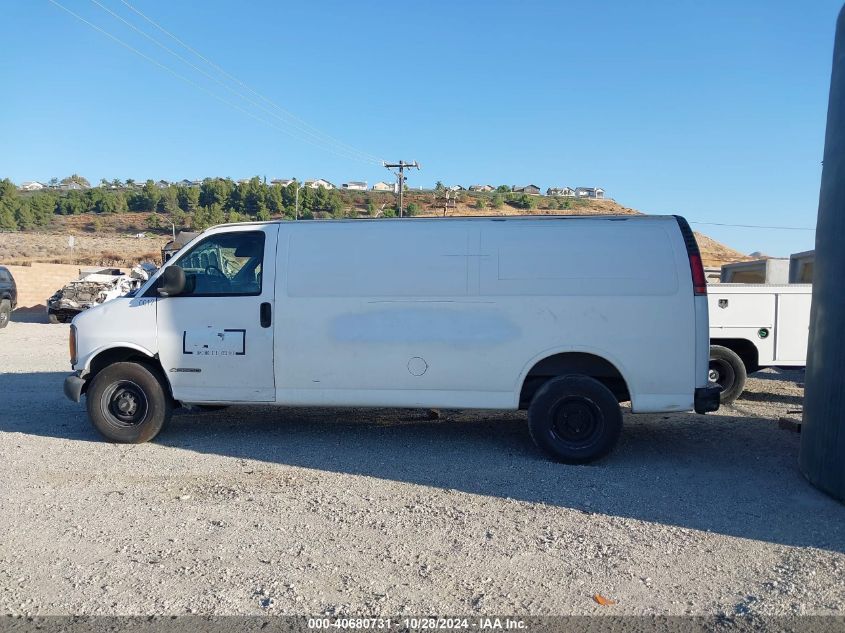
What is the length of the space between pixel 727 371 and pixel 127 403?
299 inches

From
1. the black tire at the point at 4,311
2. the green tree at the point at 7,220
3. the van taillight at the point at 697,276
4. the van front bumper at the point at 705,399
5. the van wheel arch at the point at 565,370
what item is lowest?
the black tire at the point at 4,311

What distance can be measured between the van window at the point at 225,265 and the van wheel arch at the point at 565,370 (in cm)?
280

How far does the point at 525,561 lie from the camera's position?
4.20 metres

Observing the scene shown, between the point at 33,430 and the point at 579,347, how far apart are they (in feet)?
19.6

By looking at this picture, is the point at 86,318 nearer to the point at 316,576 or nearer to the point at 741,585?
the point at 316,576

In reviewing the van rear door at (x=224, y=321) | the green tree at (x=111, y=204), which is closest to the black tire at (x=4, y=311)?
the van rear door at (x=224, y=321)

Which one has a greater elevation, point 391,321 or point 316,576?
point 391,321

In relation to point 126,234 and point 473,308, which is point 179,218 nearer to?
point 126,234

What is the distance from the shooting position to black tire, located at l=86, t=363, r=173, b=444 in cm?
679

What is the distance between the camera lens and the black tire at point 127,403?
679 cm

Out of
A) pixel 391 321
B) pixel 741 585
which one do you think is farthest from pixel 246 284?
pixel 741 585

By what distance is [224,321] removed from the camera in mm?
6703

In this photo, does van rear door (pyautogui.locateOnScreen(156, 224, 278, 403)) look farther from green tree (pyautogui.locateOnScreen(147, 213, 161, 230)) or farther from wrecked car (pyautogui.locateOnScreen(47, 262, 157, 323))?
green tree (pyautogui.locateOnScreen(147, 213, 161, 230))

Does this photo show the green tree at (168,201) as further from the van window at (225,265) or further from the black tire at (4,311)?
the van window at (225,265)
